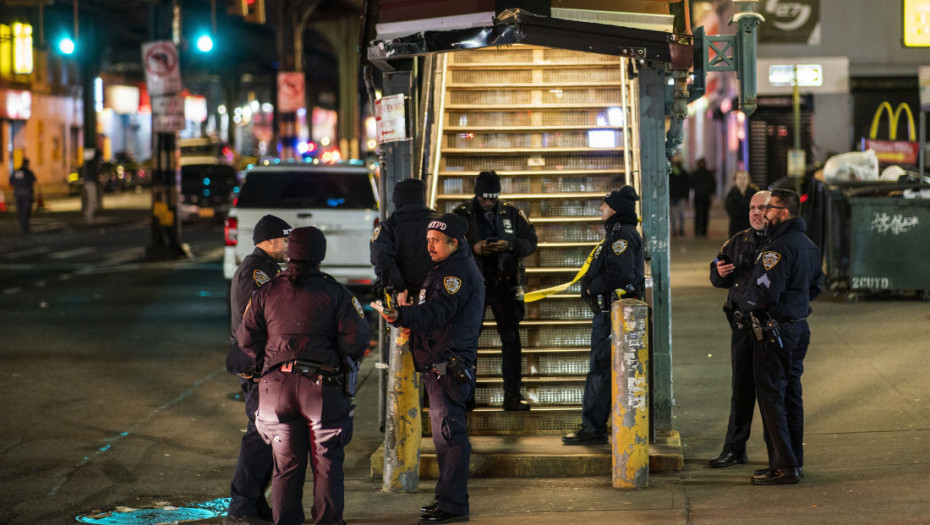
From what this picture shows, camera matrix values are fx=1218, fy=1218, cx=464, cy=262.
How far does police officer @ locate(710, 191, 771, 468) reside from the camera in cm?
769

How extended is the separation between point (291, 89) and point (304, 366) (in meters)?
33.7

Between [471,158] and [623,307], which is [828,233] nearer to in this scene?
[471,158]

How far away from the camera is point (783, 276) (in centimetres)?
730

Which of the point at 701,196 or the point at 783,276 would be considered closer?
the point at 783,276

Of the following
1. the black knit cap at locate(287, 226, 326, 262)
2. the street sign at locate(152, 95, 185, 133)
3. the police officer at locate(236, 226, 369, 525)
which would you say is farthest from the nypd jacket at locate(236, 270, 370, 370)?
the street sign at locate(152, 95, 185, 133)

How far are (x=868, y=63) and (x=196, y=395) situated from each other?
23743 mm

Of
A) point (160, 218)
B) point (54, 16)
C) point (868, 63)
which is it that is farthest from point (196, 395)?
point (54, 16)

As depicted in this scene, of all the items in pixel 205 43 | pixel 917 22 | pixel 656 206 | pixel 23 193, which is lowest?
pixel 656 206

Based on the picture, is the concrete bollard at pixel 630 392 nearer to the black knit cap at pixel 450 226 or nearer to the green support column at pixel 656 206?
the green support column at pixel 656 206

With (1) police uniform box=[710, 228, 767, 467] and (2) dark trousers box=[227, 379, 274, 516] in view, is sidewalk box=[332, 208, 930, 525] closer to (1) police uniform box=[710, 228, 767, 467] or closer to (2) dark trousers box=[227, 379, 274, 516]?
(1) police uniform box=[710, 228, 767, 467]

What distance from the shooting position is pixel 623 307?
7.42 m

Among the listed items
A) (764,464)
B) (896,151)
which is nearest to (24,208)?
(896,151)

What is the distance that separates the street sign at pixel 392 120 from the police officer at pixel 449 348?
1.90m

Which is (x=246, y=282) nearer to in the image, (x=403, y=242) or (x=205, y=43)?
(x=403, y=242)
